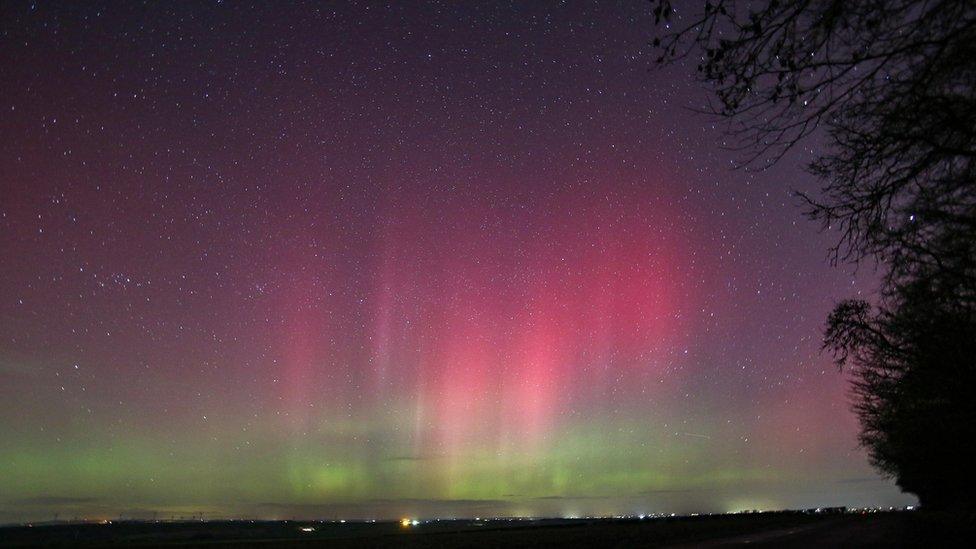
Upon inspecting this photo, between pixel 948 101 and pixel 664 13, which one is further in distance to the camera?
pixel 948 101

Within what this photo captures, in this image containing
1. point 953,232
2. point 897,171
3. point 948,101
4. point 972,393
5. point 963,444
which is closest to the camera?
point 948,101

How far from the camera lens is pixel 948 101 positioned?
600 centimetres

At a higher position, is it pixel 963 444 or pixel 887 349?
pixel 887 349

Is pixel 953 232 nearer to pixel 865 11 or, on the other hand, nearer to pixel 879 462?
pixel 865 11

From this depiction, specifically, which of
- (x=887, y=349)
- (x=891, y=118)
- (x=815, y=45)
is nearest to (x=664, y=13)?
(x=815, y=45)

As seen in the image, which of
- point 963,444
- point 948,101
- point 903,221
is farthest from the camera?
point 963,444

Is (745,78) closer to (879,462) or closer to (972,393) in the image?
(972,393)

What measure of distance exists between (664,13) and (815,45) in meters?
1.23

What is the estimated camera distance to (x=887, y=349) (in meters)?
20.9

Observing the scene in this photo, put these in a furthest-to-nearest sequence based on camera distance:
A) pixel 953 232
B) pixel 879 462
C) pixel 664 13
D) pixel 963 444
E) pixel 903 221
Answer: pixel 879 462
pixel 963 444
pixel 953 232
pixel 903 221
pixel 664 13

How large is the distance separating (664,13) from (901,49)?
1786mm

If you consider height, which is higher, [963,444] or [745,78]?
[745,78]

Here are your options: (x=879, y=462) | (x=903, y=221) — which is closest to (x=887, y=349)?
(x=903, y=221)

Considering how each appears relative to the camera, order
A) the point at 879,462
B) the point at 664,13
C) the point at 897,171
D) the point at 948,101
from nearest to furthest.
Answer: the point at 664,13, the point at 948,101, the point at 897,171, the point at 879,462
